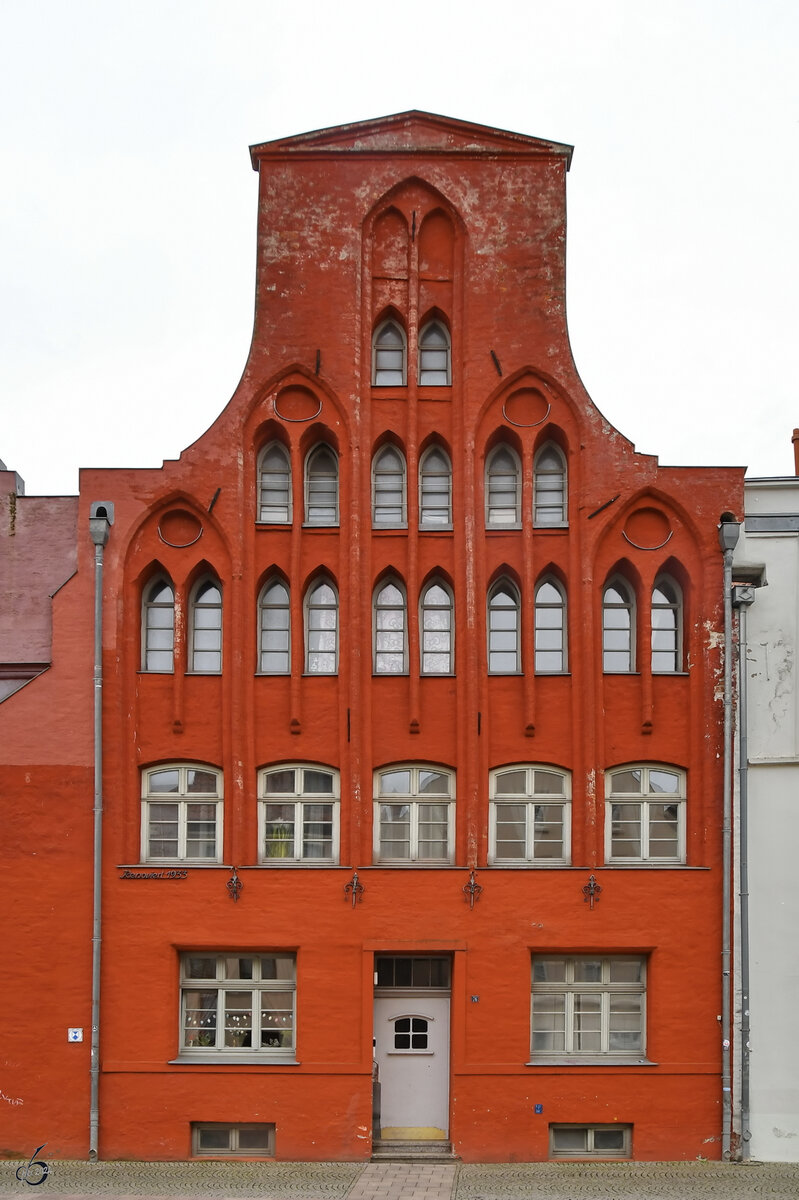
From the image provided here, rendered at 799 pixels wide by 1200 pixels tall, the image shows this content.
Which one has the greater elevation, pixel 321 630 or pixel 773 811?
pixel 321 630

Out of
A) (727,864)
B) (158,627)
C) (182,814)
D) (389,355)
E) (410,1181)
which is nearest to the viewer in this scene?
(410,1181)

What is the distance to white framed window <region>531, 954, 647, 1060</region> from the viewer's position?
18141mm

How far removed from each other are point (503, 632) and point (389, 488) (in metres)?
2.85

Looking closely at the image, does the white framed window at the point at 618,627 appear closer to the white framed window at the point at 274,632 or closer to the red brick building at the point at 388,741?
the red brick building at the point at 388,741

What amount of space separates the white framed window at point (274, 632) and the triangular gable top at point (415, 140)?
22.7ft

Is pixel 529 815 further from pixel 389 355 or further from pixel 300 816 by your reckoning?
pixel 389 355

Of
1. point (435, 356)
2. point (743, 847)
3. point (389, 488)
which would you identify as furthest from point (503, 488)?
point (743, 847)

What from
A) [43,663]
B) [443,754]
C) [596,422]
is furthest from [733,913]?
[43,663]

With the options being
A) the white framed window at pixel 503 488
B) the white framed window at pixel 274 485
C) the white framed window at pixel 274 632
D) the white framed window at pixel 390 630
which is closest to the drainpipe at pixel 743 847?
the white framed window at pixel 503 488

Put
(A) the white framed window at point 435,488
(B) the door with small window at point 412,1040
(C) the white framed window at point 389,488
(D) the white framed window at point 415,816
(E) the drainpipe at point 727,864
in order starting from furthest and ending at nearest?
(A) the white framed window at point 435,488 → (C) the white framed window at point 389,488 → (D) the white framed window at point 415,816 → (B) the door with small window at point 412,1040 → (E) the drainpipe at point 727,864

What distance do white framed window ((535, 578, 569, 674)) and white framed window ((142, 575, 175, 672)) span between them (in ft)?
18.3

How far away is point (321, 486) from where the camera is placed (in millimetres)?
19156

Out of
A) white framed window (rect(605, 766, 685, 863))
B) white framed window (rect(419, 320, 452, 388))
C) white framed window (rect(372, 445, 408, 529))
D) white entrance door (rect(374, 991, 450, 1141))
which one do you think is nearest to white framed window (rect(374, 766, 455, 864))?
white entrance door (rect(374, 991, 450, 1141))

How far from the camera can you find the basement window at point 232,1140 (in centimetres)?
1783
